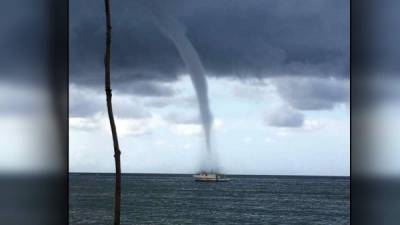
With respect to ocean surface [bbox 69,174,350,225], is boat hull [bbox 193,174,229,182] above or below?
above

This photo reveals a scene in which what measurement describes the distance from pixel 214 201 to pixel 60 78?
18415 mm

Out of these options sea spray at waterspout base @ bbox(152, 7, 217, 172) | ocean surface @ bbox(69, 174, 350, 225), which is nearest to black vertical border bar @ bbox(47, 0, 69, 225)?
ocean surface @ bbox(69, 174, 350, 225)

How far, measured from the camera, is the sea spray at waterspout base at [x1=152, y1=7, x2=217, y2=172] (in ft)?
62.0

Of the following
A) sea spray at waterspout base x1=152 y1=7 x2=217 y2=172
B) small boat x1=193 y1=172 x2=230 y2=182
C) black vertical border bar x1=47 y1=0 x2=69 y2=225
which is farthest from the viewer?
sea spray at waterspout base x1=152 y1=7 x2=217 y2=172

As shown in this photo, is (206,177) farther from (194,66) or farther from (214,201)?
(194,66)

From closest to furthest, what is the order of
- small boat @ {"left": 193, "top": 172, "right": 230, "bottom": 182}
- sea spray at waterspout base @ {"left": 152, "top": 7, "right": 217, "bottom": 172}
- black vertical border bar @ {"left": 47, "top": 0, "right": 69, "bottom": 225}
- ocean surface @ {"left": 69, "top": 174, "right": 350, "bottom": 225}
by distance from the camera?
black vertical border bar @ {"left": 47, "top": 0, "right": 69, "bottom": 225} → small boat @ {"left": 193, "top": 172, "right": 230, "bottom": 182} → ocean surface @ {"left": 69, "top": 174, "right": 350, "bottom": 225} → sea spray at waterspout base @ {"left": 152, "top": 7, "right": 217, "bottom": 172}

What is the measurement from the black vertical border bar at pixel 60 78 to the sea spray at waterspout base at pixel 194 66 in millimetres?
16641

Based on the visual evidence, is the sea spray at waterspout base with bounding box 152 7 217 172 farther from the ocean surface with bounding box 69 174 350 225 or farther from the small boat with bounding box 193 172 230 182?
the ocean surface with bounding box 69 174 350 225

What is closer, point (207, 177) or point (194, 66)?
point (207, 177)

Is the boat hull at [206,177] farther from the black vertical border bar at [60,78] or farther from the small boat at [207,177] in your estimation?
the black vertical border bar at [60,78]

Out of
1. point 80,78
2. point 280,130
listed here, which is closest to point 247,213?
point 280,130

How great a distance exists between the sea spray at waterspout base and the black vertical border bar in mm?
16641

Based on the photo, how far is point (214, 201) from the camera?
19.5 meters

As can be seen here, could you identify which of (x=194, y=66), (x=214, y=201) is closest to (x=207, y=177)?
(x=214, y=201)
